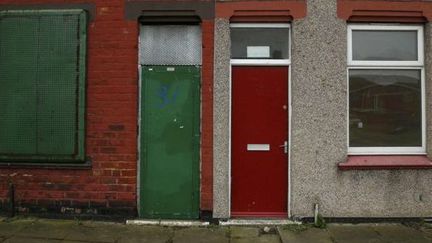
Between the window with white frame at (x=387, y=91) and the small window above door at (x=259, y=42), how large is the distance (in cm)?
102

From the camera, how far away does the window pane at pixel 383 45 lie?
7.32 meters

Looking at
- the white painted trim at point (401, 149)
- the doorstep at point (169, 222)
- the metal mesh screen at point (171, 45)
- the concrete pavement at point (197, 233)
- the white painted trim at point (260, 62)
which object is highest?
the metal mesh screen at point (171, 45)

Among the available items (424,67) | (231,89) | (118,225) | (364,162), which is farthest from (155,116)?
(424,67)

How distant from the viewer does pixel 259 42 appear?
7301 mm

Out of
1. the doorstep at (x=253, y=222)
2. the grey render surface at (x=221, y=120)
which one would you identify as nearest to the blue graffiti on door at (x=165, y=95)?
the grey render surface at (x=221, y=120)

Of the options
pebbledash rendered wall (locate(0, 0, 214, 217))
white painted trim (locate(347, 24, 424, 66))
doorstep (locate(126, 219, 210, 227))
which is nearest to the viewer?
doorstep (locate(126, 219, 210, 227))

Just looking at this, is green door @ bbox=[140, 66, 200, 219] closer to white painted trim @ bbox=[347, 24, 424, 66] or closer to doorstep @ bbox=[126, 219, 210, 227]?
doorstep @ bbox=[126, 219, 210, 227]

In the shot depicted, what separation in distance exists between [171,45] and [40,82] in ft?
6.72

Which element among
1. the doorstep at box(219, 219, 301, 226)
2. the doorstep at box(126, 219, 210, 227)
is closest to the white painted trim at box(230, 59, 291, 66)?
the doorstep at box(219, 219, 301, 226)

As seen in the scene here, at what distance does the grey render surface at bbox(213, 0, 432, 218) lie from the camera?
7.08m

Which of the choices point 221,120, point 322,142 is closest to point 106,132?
point 221,120

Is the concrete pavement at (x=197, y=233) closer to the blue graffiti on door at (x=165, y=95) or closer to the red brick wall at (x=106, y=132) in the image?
the red brick wall at (x=106, y=132)

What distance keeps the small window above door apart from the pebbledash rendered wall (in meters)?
0.43

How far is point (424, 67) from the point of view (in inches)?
286
